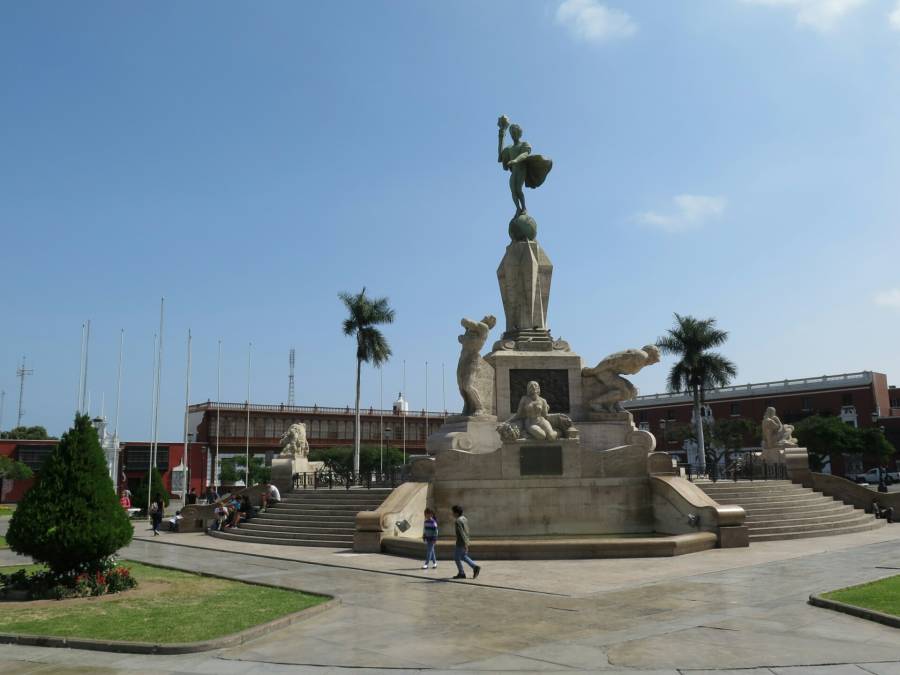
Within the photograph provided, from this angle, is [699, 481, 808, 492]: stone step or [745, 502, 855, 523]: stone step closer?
[745, 502, 855, 523]: stone step

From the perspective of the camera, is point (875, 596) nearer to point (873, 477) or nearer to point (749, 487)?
point (749, 487)

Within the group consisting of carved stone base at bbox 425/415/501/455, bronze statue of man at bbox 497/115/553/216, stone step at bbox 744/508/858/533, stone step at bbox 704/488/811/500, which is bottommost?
stone step at bbox 744/508/858/533

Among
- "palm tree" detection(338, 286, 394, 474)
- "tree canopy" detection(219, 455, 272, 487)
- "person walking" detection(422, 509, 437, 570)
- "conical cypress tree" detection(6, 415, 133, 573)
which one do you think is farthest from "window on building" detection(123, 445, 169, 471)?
"person walking" detection(422, 509, 437, 570)

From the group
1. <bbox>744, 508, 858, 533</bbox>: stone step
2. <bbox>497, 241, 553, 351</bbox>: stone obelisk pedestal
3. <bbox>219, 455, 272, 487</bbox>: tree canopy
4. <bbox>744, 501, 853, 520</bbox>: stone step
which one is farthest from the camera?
<bbox>219, 455, 272, 487</bbox>: tree canopy

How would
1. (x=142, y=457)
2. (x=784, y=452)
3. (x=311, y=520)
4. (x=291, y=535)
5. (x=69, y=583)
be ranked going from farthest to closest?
(x=142, y=457)
(x=784, y=452)
(x=311, y=520)
(x=291, y=535)
(x=69, y=583)

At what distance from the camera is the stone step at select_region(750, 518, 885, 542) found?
18641 mm

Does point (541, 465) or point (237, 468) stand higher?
point (541, 465)

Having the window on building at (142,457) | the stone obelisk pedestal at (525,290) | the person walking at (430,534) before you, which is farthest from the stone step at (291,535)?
the window on building at (142,457)

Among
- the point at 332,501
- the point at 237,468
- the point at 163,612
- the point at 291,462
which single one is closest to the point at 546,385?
the point at 332,501

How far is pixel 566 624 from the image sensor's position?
9250mm

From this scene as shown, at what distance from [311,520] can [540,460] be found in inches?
271

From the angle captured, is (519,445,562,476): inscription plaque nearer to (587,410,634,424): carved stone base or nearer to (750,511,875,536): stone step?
(587,410,634,424): carved stone base

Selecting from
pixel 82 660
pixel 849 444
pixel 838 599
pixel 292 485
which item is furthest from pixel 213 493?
pixel 849 444

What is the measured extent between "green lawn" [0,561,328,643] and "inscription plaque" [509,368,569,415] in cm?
1201
